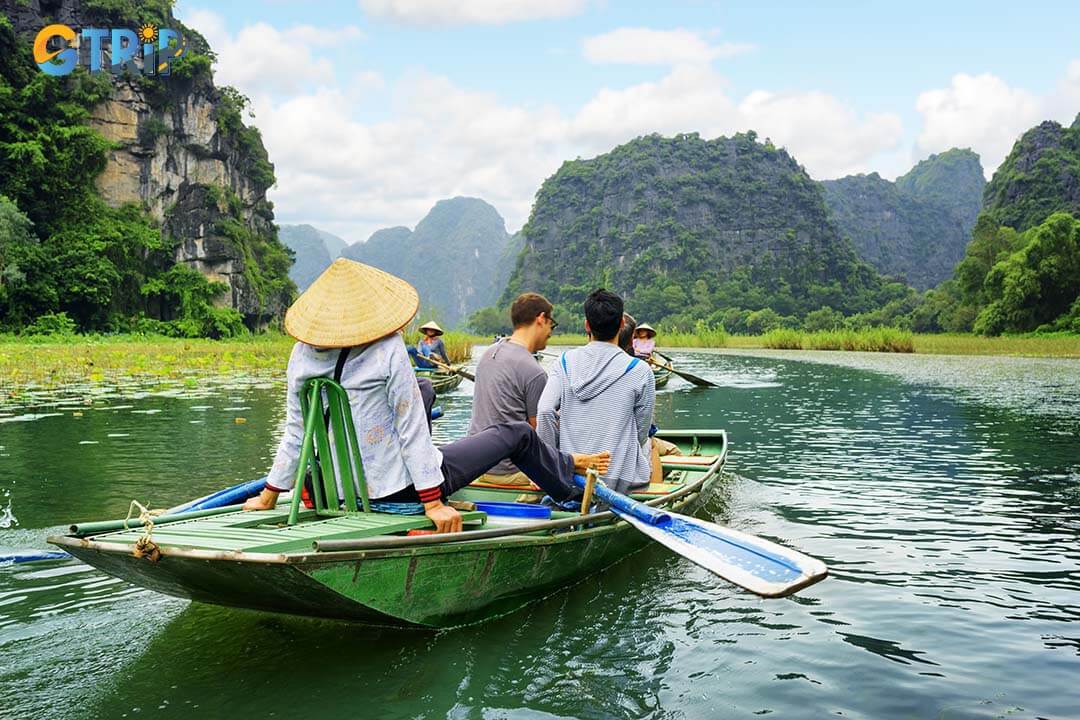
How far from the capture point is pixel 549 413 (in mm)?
4562

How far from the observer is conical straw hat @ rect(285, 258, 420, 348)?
334 centimetres

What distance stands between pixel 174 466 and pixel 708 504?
15.7ft

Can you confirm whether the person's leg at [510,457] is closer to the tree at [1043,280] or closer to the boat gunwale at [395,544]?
the boat gunwale at [395,544]

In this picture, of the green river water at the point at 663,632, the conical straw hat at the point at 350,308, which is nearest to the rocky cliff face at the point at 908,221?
the green river water at the point at 663,632

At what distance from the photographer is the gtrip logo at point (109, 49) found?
3547 centimetres

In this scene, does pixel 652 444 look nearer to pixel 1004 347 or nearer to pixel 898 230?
pixel 1004 347

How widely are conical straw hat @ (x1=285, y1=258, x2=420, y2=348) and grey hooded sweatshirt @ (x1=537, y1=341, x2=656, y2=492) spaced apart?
1.19 metres

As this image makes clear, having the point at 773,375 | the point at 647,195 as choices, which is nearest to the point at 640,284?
the point at 647,195

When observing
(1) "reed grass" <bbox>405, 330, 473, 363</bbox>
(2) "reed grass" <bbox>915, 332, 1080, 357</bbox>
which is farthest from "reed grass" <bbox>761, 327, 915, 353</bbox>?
(1) "reed grass" <bbox>405, 330, 473, 363</bbox>

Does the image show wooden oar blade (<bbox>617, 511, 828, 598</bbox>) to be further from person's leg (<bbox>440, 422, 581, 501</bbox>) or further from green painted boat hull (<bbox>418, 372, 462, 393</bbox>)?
green painted boat hull (<bbox>418, 372, 462, 393</bbox>)

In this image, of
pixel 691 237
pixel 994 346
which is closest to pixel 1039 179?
pixel 994 346

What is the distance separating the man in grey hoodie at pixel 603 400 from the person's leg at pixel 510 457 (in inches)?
7.7

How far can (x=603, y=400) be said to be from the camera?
4461 mm

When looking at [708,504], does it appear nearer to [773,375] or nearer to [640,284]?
[773,375]
